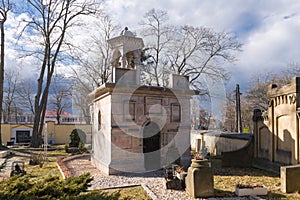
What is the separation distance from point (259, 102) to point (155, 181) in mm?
26164

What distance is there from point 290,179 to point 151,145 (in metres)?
5.79

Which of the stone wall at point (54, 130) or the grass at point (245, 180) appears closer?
the grass at point (245, 180)

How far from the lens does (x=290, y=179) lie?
7.45m

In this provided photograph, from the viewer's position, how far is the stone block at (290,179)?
24.2 feet

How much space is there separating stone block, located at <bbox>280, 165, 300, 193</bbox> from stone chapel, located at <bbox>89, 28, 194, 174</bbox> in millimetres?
4567

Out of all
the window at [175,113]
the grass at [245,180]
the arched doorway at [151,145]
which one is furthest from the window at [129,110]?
the grass at [245,180]

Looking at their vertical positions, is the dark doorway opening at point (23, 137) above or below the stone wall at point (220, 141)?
below

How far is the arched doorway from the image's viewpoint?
442 inches

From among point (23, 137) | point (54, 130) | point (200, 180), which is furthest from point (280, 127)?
point (23, 137)

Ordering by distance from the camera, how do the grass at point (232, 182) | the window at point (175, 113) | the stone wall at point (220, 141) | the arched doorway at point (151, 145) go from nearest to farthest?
the grass at point (232, 182), the arched doorway at point (151, 145), the window at point (175, 113), the stone wall at point (220, 141)

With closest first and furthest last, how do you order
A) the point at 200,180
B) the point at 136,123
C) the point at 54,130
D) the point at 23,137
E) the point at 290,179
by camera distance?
1. the point at 200,180
2. the point at 290,179
3. the point at 136,123
4. the point at 23,137
5. the point at 54,130

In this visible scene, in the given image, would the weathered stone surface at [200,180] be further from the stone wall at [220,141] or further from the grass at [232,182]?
the stone wall at [220,141]

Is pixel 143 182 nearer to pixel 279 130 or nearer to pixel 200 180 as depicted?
pixel 200 180

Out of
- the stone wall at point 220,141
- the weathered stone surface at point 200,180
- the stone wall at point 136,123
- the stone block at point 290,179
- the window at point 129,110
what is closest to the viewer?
the weathered stone surface at point 200,180
